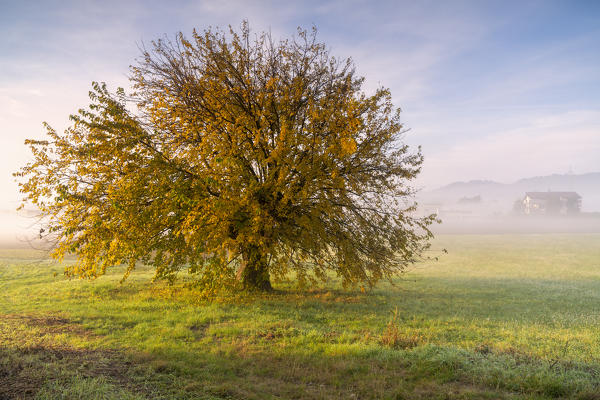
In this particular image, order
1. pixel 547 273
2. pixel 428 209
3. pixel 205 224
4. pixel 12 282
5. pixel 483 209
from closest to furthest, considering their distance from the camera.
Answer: pixel 205 224
pixel 12 282
pixel 547 273
pixel 428 209
pixel 483 209

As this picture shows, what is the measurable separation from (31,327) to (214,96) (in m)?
10.4

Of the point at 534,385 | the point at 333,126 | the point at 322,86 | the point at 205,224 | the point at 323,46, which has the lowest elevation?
the point at 534,385

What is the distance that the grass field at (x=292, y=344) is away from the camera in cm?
682

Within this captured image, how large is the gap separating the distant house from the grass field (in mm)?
112435

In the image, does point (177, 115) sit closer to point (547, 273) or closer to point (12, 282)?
point (12, 282)

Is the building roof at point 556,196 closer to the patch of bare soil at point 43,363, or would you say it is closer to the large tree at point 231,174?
the large tree at point 231,174

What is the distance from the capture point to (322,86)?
16.7 m

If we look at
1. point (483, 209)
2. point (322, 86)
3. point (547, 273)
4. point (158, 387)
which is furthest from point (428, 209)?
point (158, 387)

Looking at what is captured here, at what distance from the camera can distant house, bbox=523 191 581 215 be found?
4387 inches

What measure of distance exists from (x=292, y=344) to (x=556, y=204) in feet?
434

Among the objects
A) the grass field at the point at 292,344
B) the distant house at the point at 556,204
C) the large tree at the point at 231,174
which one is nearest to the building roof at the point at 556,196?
the distant house at the point at 556,204

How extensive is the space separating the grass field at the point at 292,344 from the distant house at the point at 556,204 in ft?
369

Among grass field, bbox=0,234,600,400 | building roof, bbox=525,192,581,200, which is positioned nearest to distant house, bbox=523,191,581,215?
building roof, bbox=525,192,581,200

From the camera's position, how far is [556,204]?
371 ft
